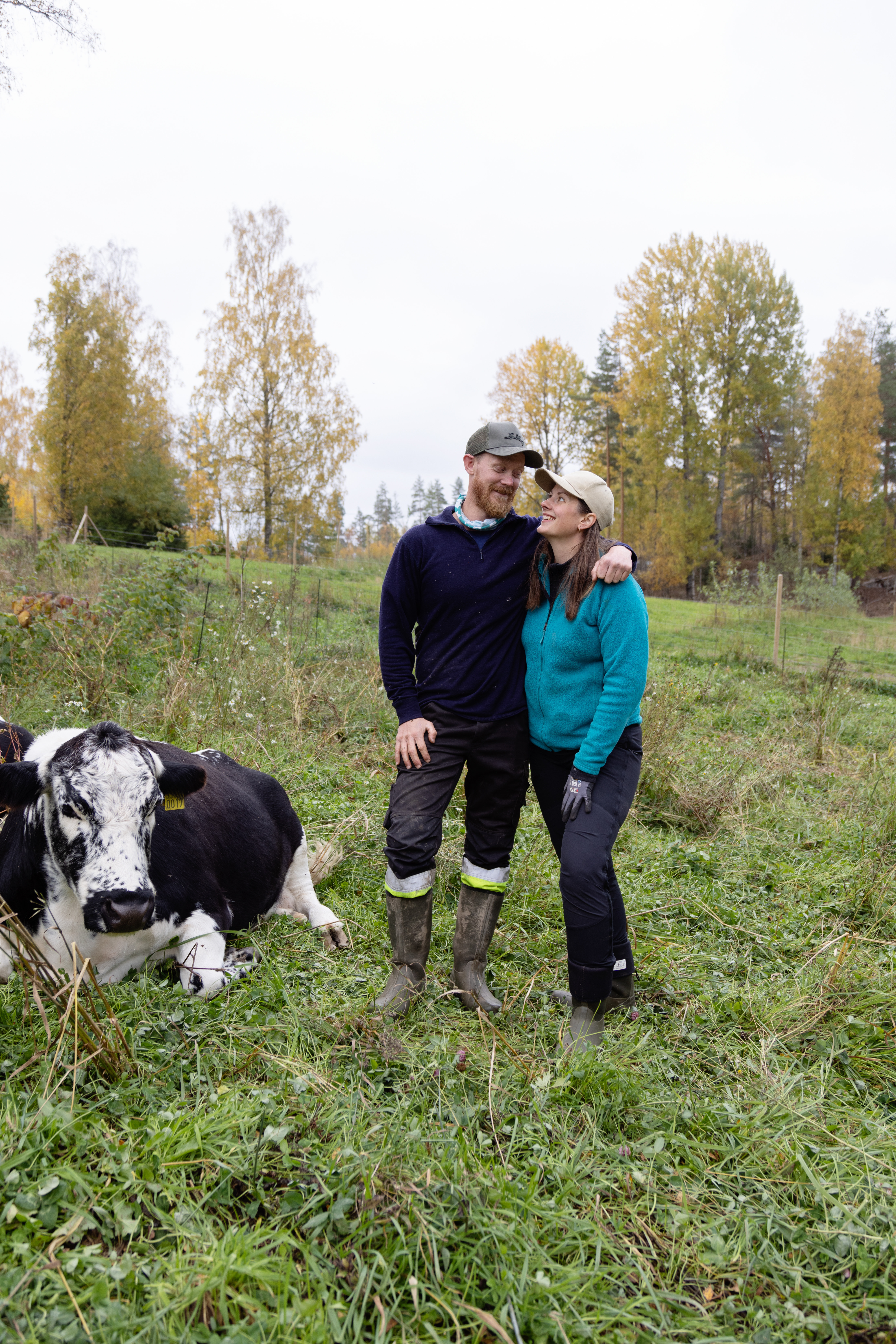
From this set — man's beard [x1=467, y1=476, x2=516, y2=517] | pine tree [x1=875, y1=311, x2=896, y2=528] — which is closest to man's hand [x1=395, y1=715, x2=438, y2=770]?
man's beard [x1=467, y1=476, x2=516, y2=517]

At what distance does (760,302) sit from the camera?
2694cm

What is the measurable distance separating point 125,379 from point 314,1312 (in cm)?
2570

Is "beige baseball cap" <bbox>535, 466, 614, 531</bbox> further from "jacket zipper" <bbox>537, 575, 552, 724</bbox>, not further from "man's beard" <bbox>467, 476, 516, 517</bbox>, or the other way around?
"jacket zipper" <bbox>537, 575, 552, 724</bbox>

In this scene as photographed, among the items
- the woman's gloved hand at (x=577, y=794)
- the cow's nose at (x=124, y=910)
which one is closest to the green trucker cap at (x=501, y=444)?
the woman's gloved hand at (x=577, y=794)

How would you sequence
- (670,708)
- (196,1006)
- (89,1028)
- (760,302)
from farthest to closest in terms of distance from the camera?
(760,302) < (670,708) < (196,1006) < (89,1028)

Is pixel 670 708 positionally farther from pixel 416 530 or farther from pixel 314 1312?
pixel 314 1312

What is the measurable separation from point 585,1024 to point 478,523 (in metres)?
1.86

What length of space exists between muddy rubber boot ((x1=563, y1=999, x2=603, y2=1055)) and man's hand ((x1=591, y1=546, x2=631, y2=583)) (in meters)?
1.47

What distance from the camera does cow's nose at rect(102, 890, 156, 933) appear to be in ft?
8.17

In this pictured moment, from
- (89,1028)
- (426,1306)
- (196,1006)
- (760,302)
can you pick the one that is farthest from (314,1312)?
(760,302)

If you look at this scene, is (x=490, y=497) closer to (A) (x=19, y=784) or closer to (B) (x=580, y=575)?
(B) (x=580, y=575)

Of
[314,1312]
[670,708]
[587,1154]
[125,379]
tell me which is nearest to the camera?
[314,1312]

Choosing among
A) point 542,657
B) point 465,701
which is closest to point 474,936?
point 465,701

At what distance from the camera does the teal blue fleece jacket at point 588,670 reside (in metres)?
2.73
